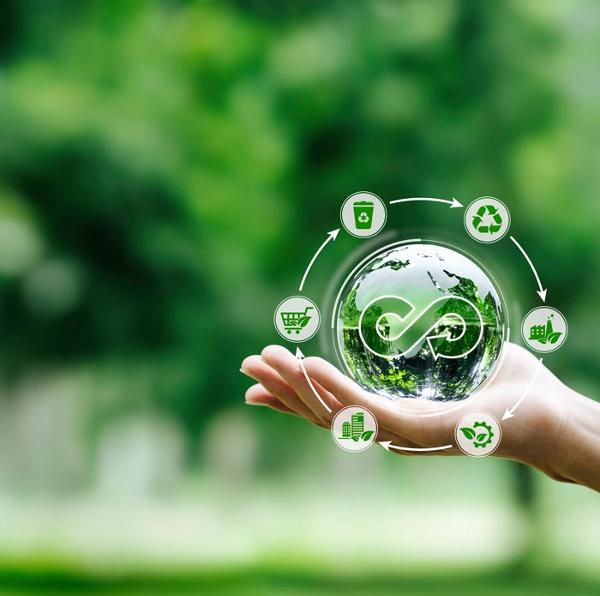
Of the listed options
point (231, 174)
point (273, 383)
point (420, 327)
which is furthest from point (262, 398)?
point (231, 174)

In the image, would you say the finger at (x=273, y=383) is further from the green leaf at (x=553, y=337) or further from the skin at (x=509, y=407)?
the green leaf at (x=553, y=337)

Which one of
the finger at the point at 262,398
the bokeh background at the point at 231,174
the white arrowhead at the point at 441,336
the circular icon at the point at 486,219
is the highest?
the bokeh background at the point at 231,174

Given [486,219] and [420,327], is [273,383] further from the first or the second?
[486,219]

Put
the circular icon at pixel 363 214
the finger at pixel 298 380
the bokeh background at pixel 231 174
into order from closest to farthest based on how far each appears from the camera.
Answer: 1. the finger at pixel 298 380
2. the circular icon at pixel 363 214
3. the bokeh background at pixel 231 174

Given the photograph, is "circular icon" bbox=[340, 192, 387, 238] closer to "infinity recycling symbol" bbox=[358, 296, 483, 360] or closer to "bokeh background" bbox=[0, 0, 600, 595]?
"infinity recycling symbol" bbox=[358, 296, 483, 360]

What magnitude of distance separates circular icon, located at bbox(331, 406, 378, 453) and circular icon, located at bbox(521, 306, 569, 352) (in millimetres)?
179

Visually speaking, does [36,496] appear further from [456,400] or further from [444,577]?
[456,400]

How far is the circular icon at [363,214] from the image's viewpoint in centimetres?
78

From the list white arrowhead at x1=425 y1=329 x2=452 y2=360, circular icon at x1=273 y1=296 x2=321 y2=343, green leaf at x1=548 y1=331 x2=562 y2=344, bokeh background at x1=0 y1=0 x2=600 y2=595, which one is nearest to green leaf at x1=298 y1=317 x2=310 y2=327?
circular icon at x1=273 y1=296 x2=321 y2=343

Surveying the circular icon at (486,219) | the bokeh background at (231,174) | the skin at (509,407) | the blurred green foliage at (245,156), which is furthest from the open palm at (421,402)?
the blurred green foliage at (245,156)

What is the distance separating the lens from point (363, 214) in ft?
2.57

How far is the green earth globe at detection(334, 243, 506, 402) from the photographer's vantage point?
2.37 ft

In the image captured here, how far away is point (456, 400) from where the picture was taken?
2.41ft

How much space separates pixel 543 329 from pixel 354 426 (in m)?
0.22
